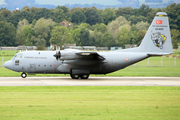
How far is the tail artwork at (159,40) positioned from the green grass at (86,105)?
986 cm

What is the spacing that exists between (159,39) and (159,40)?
10 centimetres

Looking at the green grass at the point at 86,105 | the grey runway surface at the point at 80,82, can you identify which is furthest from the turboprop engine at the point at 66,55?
the green grass at the point at 86,105

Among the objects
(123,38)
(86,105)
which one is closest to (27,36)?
(123,38)

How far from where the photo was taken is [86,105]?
46.5 ft

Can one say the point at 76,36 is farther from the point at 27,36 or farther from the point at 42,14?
the point at 42,14

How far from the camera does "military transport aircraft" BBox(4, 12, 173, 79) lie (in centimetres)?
2627

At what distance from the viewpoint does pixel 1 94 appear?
17.1m

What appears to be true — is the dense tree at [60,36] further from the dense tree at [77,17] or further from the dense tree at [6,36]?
the dense tree at [77,17]

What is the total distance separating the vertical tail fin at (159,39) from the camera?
27328 mm

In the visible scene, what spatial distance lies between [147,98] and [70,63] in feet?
37.7

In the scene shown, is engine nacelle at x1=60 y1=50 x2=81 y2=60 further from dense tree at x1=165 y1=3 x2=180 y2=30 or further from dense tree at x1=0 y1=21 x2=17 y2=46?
dense tree at x1=165 y1=3 x2=180 y2=30

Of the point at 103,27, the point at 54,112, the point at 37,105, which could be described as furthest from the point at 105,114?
the point at 103,27

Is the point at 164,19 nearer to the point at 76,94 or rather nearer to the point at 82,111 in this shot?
the point at 76,94

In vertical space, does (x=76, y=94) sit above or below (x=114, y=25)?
below
